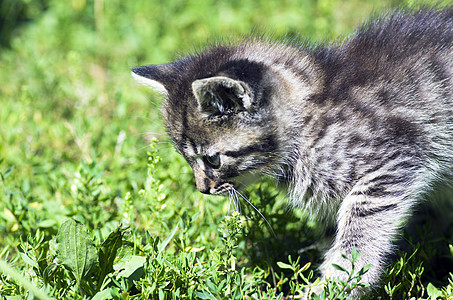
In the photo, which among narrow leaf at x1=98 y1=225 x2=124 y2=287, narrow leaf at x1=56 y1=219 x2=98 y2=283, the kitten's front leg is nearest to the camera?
narrow leaf at x1=56 y1=219 x2=98 y2=283

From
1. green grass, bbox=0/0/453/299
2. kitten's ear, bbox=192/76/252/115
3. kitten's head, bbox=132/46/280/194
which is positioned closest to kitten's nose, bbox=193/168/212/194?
kitten's head, bbox=132/46/280/194

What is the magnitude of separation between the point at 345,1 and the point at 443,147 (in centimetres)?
408

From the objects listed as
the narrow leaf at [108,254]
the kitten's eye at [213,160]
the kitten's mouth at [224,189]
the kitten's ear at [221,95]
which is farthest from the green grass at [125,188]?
the kitten's ear at [221,95]

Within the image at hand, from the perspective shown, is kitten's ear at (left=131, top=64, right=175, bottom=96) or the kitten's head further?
kitten's ear at (left=131, top=64, right=175, bottom=96)

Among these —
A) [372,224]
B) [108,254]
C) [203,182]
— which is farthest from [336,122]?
[108,254]

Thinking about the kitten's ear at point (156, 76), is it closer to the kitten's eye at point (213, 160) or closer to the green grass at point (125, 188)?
the green grass at point (125, 188)

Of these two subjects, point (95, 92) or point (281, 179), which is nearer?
point (281, 179)

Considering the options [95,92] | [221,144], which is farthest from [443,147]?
[95,92]

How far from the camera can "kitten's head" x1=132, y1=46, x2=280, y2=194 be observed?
10.2 feet

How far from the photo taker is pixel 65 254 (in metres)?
2.71

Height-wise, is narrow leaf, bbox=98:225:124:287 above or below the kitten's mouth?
below

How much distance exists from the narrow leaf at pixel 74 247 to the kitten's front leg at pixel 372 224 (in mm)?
1340

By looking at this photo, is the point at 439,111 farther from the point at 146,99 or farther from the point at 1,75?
the point at 1,75

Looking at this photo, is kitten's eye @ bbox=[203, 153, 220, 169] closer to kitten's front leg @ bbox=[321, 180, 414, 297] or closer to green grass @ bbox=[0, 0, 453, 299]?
green grass @ bbox=[0, 0, 453, 299]
